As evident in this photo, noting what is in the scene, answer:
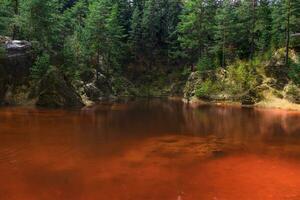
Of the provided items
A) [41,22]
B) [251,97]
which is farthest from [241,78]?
A: [41,22]

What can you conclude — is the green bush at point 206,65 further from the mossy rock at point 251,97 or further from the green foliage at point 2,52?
the green foliage at point 2,52

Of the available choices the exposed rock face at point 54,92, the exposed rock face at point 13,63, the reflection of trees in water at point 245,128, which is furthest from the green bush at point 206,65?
the exposed rock face at point 13,63

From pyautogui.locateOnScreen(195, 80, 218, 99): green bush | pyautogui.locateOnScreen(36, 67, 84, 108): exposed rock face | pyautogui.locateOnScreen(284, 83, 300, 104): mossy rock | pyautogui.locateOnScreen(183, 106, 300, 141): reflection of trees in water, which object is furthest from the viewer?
pyautogui.locateOnScreen(195, 80, 218, 99): green bush

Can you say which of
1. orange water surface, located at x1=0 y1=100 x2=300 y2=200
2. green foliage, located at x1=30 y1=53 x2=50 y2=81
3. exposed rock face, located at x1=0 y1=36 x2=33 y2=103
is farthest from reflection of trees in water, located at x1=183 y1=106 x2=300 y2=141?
exposed rock face, located at x1=0 y1=36 x2=33 y2=103

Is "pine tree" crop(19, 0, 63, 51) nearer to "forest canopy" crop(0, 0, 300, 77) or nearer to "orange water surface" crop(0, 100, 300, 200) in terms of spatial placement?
"forest canopy" crop(0, 0, 300, 77)

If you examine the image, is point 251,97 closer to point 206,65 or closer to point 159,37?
point 206,65

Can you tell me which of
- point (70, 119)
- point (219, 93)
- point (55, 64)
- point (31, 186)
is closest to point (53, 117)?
point (70, 119)

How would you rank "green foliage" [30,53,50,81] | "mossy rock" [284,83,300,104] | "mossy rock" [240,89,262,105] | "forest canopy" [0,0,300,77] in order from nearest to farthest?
1. "green foliage" [30,53,50,81]
2. "forest canopy" [0,0,300,77]
3. "mossy rock" [284,83,300,104]
4. "mossy rock" [240,89,262,105]

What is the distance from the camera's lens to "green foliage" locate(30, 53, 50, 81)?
35.9m

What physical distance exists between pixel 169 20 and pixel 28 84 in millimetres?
43371

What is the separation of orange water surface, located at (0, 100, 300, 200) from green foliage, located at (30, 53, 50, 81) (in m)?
12.4

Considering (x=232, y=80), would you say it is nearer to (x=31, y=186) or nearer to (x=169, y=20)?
(x=169, y=20)

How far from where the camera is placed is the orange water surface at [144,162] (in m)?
10.5

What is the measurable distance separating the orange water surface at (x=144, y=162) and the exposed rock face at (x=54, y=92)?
10.9m
